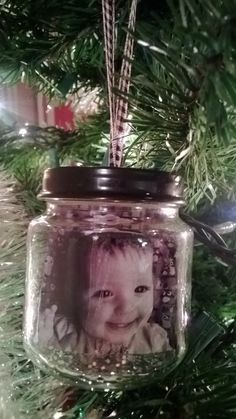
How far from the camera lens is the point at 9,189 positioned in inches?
23.5

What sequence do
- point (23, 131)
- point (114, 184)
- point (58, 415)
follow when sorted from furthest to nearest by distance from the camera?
point (23, 131)
point (58, 415)
point (114, 184)

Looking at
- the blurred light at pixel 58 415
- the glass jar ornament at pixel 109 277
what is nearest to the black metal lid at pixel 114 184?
the glass jar ornament at pixel 109 277

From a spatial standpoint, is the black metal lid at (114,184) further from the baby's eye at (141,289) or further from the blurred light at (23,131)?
the blurred light at (23,131)

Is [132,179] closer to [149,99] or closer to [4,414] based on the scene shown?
[149,99]

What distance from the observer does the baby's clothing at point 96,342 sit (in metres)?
0.41

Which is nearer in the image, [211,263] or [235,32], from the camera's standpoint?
[235,32]

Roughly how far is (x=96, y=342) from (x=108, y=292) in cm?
4

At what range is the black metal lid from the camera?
38cm

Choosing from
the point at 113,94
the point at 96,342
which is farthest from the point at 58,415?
the point at 113,94

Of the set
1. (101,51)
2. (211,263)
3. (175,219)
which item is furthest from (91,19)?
(211,263)

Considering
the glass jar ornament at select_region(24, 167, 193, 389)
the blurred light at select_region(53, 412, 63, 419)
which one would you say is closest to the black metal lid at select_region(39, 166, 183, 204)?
the glass jar ornament at select_region(24, 167, 193, 389)

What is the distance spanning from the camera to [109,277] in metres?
0.40

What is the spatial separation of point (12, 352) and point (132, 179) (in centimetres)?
24

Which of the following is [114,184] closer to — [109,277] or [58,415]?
[109,277]
